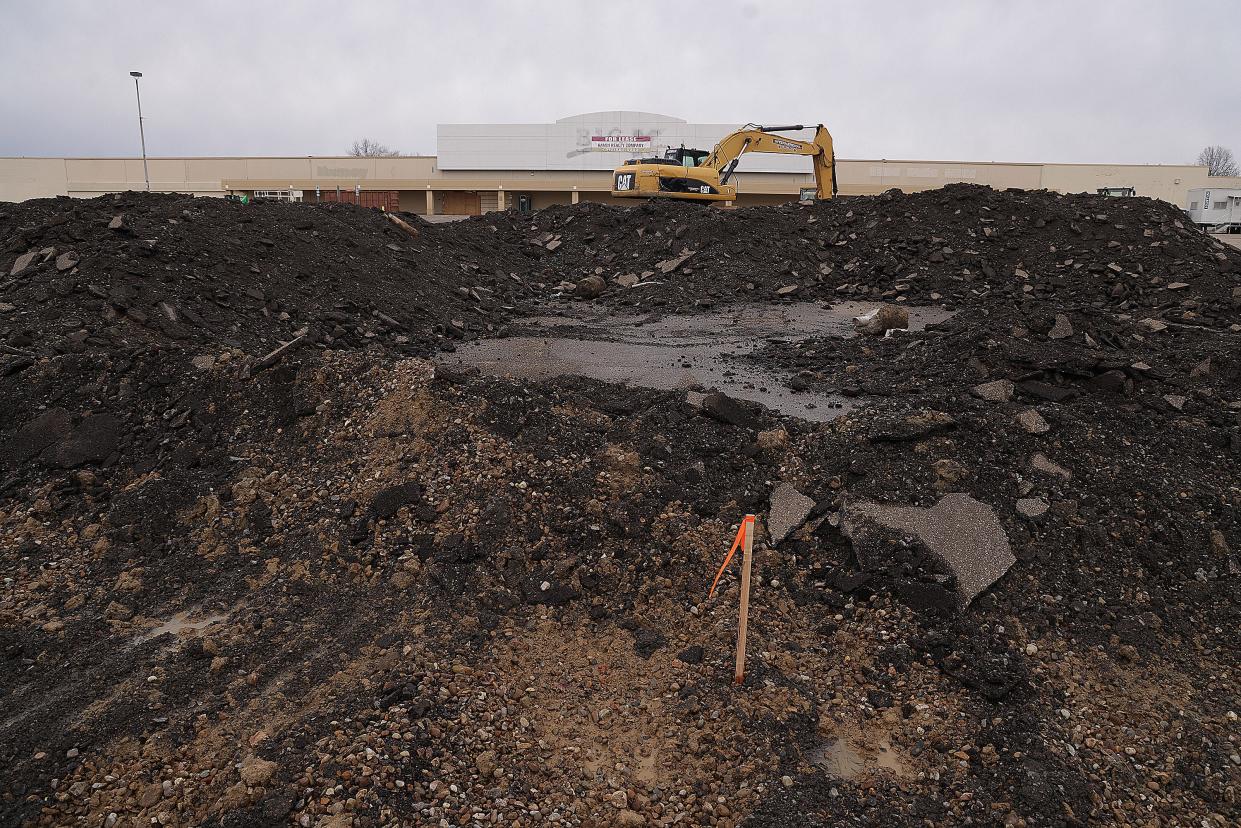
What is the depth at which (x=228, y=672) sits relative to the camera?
454 cm

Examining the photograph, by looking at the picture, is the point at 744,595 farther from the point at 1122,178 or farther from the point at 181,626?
the point at 1122,178

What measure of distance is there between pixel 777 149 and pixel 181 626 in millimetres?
19637

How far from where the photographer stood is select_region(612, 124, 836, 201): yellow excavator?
20969mm

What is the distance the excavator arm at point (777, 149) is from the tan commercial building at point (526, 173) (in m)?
18.6

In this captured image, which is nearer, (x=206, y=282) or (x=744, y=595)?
(x=744, y=595)

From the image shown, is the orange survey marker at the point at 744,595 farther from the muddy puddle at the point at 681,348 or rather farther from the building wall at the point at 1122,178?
the building wall at the point at 1122,178

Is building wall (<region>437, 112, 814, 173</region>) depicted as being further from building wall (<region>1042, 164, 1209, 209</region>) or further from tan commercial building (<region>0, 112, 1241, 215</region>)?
building wall (<region>1042, 164, 1209, 209</region>)

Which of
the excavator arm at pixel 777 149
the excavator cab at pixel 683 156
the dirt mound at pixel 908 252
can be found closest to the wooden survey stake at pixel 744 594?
A: the dirt mound at pixel 908 252

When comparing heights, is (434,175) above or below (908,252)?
above

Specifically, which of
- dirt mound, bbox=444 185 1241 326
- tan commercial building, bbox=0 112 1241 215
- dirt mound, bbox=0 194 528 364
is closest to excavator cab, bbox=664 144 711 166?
dirt mound, bbox=444 185 1241 326

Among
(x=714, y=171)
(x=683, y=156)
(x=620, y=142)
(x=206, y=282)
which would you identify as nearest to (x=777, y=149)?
(x=714, y=171)

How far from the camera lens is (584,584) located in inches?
212

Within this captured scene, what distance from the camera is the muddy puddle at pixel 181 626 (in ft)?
16.3

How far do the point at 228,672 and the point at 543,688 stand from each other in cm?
195
